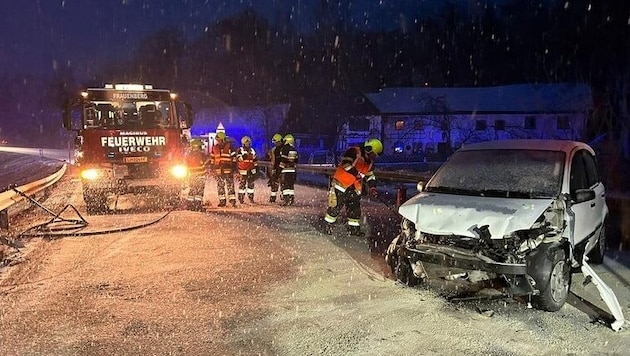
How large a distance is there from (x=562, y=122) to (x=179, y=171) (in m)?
40.3

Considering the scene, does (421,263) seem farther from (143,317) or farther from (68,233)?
(68,233)

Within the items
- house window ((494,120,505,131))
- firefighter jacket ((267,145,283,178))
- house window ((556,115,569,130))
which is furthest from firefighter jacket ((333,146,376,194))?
house window ((494,120,505,131))

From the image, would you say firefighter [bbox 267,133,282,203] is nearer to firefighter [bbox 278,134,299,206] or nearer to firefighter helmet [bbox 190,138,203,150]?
firefighter [bbox 278,134,299,206]

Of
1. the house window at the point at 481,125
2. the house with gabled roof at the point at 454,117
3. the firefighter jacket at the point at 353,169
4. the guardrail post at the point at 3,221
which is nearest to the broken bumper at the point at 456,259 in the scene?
the firefighter jacket at the point at 353,169

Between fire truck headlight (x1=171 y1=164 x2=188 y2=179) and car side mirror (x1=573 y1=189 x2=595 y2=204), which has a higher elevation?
car side mirror (x1=573 y1=189 x2=595 y2=204)

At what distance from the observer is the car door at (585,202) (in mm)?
5910

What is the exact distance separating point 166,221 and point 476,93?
1795 inches

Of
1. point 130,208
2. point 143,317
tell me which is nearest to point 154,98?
point 130,208

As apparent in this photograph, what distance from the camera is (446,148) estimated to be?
46188 mm

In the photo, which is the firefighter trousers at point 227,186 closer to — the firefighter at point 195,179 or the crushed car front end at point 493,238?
the firefighter at point 195,179

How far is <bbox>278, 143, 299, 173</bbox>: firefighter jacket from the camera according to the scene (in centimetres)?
1270

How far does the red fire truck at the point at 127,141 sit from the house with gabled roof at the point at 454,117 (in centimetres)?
3623

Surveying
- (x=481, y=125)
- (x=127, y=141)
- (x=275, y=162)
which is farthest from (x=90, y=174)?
(x=481, y=125)

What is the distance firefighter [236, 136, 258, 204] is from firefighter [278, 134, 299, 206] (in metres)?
0.68
